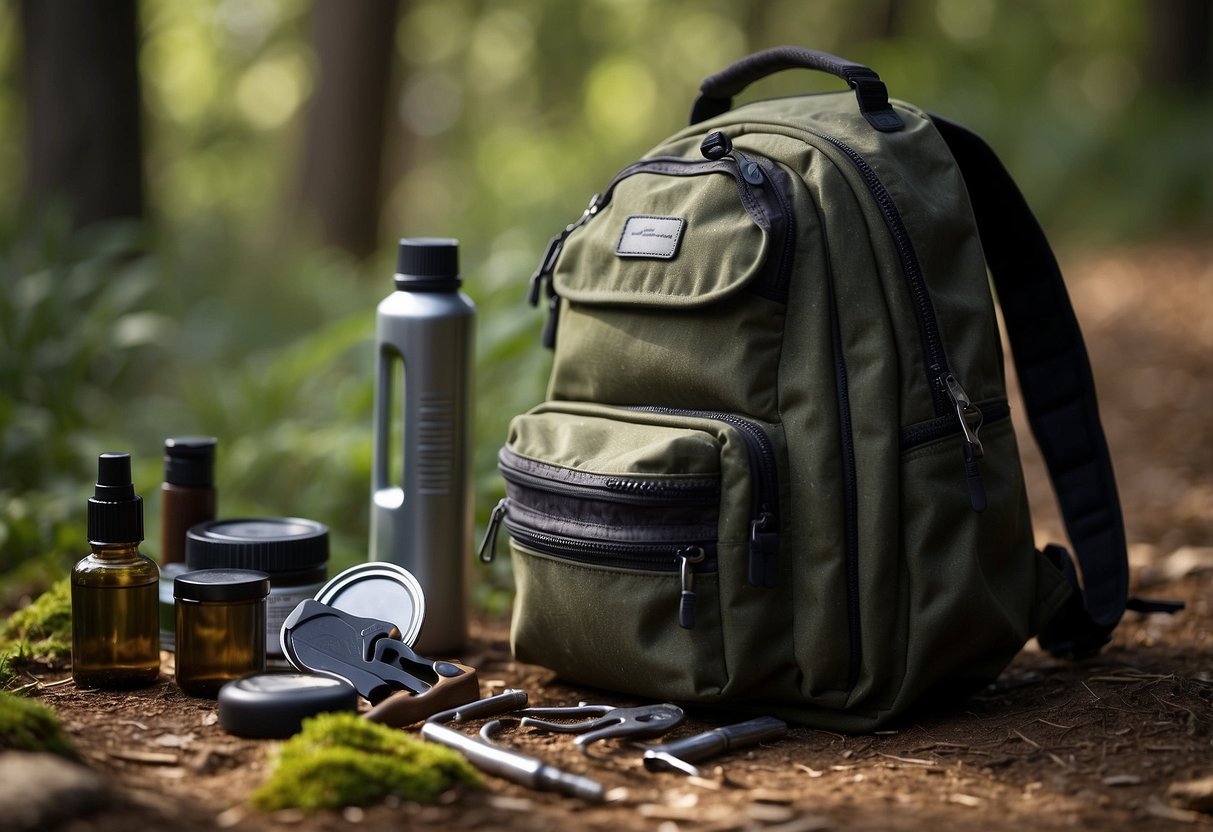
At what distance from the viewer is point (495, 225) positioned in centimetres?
828

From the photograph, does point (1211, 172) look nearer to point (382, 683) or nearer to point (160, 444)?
point (160, 444)

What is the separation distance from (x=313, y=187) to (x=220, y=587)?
5866 millimetres

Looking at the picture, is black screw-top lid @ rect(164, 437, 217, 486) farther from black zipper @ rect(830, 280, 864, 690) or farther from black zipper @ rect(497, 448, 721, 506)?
black zipper @ rect(830, 280, 864, 690)

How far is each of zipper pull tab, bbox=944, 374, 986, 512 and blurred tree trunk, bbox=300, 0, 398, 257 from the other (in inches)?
237

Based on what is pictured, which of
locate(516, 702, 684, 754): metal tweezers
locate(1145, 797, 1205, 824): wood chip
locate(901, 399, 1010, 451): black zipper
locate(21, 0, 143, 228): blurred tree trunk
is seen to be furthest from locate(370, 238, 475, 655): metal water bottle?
locate(21, 0, 143, 228): blurred tree trunk

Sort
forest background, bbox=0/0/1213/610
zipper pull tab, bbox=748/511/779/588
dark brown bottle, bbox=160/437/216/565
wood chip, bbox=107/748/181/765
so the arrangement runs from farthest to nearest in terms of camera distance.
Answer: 1. forest background, bbox=0/0/1213/610
2. dark brown bottle, bbox=160/437/216/565
3. zipper pull tab, bbox=748/511/779/588
4. wood chip, bbox=107/748/181/765

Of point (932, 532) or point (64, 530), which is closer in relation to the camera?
point (932, 532)

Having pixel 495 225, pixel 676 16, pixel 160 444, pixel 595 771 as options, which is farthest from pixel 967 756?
pixel 676 16

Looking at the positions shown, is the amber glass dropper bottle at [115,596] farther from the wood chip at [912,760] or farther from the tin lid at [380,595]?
the wood chip at [912,760]

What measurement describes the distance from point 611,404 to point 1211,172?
8292mm

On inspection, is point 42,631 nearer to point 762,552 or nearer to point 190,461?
point 190,461

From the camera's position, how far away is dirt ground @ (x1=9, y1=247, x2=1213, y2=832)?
1.61 metres

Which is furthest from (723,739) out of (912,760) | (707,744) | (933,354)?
(933,354)

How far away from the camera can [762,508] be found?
2055 mm
